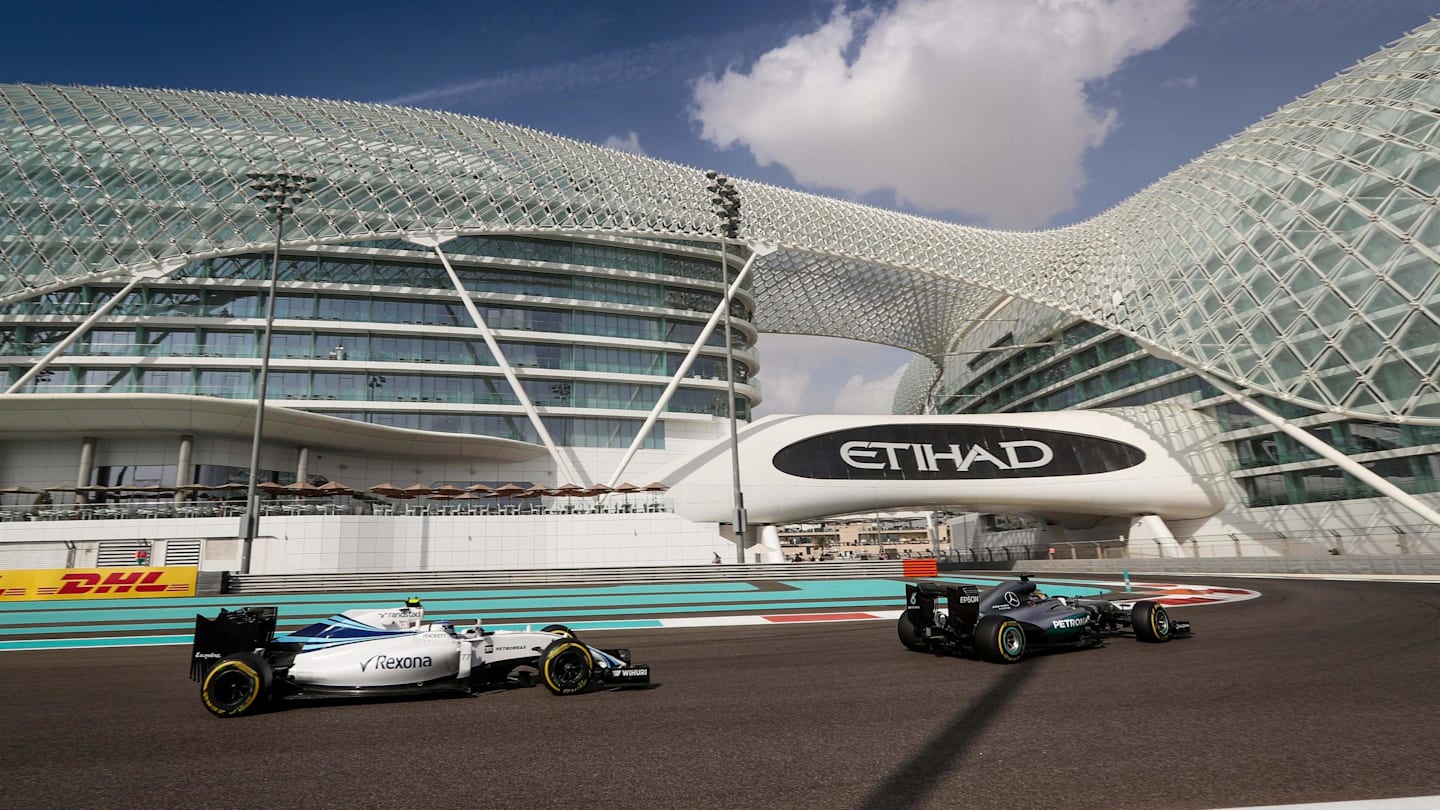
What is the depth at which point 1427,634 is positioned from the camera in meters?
11.5

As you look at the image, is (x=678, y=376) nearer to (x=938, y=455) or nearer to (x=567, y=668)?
(x=938, y=455)

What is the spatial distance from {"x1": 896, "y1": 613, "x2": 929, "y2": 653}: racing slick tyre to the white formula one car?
435 centimetres

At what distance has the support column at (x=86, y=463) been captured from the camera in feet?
121

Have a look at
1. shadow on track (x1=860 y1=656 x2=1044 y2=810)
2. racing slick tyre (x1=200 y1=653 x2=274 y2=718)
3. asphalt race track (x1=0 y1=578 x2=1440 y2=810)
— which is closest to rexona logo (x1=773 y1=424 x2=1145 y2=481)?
asphalt race track (x1=0 y1=578 x2=1440 y2=810)

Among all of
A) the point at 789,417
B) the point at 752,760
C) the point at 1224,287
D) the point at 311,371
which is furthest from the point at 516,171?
the point at 752,760

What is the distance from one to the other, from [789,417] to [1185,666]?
3423 cm

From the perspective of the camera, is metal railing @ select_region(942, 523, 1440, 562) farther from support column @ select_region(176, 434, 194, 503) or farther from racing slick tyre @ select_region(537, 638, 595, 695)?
support column @ select_region(176, 434, 194, 503)

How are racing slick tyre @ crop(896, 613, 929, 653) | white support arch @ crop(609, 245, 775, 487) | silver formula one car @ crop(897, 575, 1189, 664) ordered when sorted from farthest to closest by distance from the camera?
white support arch @ crop(609, 245, 775, 487), racing slick tyre @ crop(896, 613, 929, 653), silver formula one car @ crop(897, 575, 1189, 664)

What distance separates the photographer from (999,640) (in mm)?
9953

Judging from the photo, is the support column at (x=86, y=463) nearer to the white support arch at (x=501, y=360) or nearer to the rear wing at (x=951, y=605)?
the white support arch at (x=501, y=360)

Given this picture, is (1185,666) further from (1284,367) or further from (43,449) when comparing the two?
(43,449)

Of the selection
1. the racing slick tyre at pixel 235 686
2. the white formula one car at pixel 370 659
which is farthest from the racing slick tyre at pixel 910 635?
the racing slick tyre at pixel 235 686

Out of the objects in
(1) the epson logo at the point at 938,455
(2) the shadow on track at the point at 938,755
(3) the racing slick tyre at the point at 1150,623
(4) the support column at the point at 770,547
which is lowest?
(2) the shadow on track at the point at 938,755

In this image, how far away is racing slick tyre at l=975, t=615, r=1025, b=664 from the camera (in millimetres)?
9953
